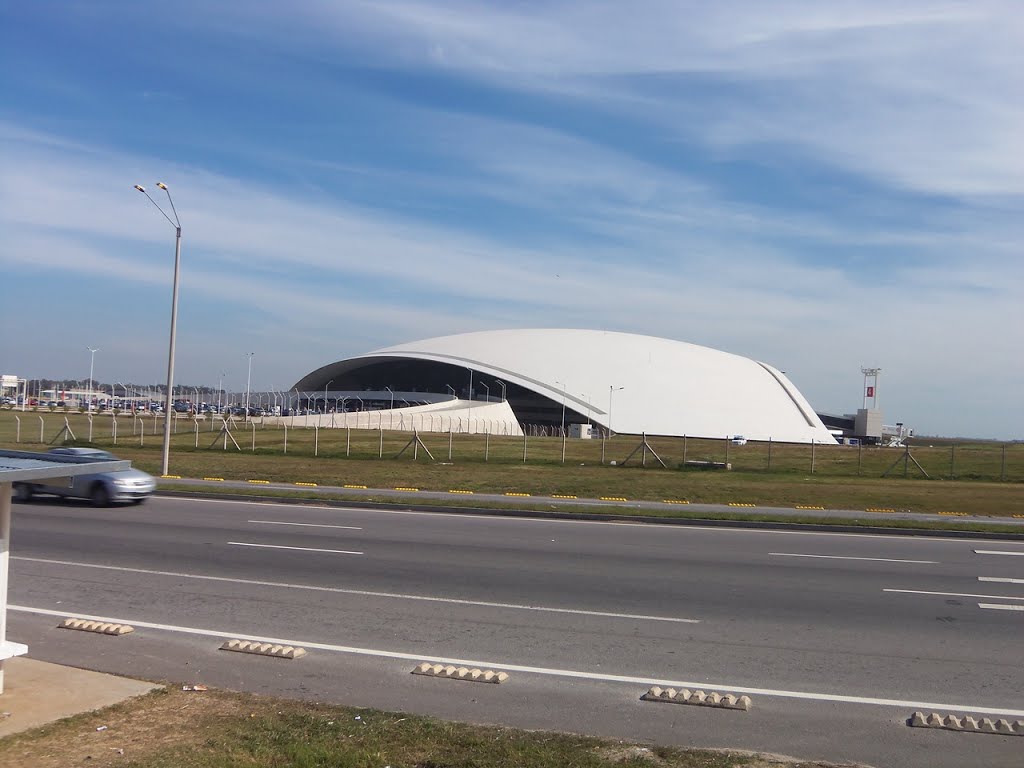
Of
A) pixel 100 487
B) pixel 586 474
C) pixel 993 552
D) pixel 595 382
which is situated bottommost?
pixel 993 552

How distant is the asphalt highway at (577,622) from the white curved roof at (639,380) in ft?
231

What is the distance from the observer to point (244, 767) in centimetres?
539

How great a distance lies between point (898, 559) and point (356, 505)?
13.2 metres

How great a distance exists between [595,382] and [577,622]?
270 feet

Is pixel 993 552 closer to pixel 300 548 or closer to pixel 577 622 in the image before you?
pixel 577 622

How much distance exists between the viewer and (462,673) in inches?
315

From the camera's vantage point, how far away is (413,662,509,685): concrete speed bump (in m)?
7.89

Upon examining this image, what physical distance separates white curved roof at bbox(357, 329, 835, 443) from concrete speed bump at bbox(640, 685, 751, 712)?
7789 cm

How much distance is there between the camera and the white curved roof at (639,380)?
8906 centimetres

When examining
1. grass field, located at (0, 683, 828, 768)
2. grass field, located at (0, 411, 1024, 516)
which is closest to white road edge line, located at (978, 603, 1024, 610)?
grass field, located at (0, 683, 828, 768)

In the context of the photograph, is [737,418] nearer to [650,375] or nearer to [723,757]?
[650,375]

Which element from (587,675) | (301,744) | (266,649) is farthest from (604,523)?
(301,744)

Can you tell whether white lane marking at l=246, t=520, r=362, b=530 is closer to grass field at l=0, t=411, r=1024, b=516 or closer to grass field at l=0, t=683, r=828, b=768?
grass field at l=0, t=411, r=1024, b=516

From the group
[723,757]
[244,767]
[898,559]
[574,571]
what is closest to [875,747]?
[723,757]
